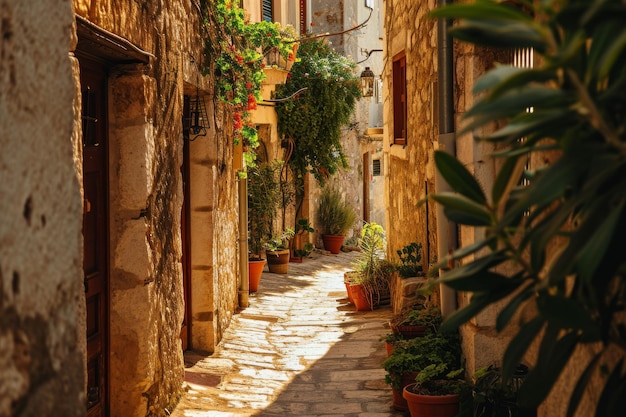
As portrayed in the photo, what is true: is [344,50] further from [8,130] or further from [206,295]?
[8,130]

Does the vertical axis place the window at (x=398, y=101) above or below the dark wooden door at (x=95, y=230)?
above

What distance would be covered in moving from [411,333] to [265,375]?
4.17ft

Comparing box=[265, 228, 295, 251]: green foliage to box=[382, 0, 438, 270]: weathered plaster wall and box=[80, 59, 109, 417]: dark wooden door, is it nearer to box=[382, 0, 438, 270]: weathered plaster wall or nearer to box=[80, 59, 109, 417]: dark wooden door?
box=[382, 0, 438, 270]: weathered plaster wall

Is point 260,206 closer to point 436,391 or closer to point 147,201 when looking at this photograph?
point 147,201

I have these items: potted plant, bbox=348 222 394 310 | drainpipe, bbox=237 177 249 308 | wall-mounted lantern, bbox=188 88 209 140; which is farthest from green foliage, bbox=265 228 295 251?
wall-mounted lantern, bbox=188 88 209 140

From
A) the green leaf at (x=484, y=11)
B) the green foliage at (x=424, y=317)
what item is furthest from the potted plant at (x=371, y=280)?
the green leaf at (x=484, y=11)

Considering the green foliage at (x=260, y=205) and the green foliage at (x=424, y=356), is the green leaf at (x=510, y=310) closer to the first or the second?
the green foliage at (x=424, y=356)

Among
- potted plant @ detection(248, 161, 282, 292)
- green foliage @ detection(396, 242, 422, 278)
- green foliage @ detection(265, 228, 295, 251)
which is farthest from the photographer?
green foliage @ detection(265, 228, 295, 251)

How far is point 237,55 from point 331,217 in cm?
850

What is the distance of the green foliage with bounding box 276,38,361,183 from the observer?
1480 cm

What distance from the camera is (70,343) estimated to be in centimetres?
181

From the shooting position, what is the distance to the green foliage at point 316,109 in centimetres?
1480

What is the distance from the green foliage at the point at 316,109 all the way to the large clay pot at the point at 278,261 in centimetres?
277

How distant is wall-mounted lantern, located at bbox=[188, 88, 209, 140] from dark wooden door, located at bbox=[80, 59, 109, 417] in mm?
2251
